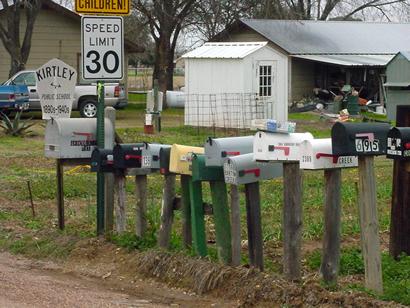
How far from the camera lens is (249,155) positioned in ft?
25.7

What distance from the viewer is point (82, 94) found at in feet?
106

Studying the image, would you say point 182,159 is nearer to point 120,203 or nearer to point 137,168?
point 137,168

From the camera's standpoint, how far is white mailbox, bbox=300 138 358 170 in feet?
23.4

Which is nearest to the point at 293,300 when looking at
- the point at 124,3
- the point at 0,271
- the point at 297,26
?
the point at 0,271

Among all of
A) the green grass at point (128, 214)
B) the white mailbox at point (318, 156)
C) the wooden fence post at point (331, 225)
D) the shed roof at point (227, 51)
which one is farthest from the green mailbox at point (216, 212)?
the shed roof at point (227, 51)

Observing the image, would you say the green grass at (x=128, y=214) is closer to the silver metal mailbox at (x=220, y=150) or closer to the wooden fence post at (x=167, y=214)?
the wooden fence post at (x=167, y=214)

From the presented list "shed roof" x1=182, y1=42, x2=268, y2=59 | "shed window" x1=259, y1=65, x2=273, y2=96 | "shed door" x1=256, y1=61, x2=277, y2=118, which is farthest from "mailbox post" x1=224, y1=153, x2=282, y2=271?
"shed window" x1=259, y1=65, x2=273, y2=96

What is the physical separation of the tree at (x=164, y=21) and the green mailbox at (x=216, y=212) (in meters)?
29.0

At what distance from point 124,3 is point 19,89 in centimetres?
1995

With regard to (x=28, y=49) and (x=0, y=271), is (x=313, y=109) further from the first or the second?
(x=0, y=271)

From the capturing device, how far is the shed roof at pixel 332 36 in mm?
39938

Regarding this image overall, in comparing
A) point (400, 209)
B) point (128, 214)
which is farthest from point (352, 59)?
point (400, 209)

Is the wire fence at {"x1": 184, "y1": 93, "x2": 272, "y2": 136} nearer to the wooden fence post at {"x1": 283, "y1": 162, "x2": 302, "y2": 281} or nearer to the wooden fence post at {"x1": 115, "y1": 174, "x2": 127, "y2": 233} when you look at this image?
the wooden fence post at {"x1": 115, "y1": 174, "x2": 127, "y2": 233}

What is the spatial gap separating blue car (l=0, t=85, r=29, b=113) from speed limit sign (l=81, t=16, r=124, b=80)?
19.2 m
